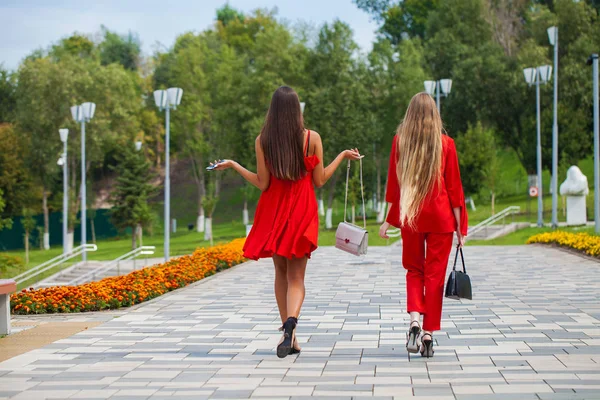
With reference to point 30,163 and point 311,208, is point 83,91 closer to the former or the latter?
point 30,163

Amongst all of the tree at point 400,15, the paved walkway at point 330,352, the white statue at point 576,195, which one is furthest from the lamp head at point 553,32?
the tree at point 400,15

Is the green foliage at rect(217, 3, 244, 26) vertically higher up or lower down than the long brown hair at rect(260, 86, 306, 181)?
higher up

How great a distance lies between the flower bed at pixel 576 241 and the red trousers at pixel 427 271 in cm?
1290

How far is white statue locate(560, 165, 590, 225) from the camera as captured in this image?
117ft

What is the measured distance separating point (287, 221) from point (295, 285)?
495mm

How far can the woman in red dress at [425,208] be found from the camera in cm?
707

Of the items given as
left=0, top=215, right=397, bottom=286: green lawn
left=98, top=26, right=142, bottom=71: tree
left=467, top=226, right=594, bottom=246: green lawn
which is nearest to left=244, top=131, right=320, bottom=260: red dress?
left=467, top=226, right=594, bottom=246: green lawn

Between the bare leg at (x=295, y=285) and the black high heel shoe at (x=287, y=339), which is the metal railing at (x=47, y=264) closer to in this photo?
the bare leg at (x=295, y=285)

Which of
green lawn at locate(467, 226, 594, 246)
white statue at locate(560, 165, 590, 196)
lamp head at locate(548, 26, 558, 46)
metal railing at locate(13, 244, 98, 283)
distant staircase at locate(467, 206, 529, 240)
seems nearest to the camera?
metal railing at locate(13, 244, 98, 283)

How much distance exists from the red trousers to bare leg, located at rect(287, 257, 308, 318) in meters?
0.80

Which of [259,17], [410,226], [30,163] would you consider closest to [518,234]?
[410,226]

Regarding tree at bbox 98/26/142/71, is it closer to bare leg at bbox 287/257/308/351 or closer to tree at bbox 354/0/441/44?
tree at bbox 354/0/441/44

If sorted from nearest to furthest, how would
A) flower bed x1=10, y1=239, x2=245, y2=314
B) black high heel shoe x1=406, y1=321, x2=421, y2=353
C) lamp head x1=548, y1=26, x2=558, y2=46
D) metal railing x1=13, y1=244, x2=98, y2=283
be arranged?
black high heel shoe x1=406, y1=321, x2=421, y2=353 → flower bed x1=10, y1=239, x2=245, y2=314 → metal railing x1=13, y1=244, x2=98, y2=283 → lamp head x1=548, y1=26, x2=558, y2=46

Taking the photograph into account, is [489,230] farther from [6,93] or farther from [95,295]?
[6,93]
